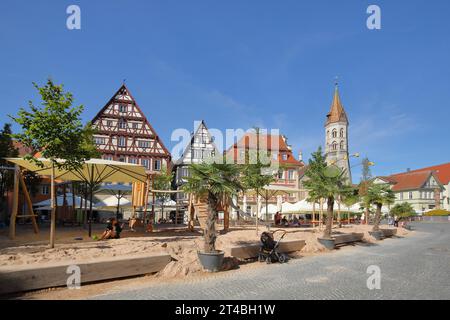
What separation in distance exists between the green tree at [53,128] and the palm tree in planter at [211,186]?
12.4 ft

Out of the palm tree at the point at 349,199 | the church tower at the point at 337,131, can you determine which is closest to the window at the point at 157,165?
the palm tree at the point at 349,199

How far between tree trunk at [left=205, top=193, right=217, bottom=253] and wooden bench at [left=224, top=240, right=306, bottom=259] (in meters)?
1.28

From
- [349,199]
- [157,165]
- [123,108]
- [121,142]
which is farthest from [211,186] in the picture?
[123,108]

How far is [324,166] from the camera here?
733 inches

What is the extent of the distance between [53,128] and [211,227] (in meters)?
5.59

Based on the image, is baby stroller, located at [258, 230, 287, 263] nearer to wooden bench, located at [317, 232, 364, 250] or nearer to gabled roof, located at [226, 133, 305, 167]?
wooden bench, located at [317, 232, 364, 250]

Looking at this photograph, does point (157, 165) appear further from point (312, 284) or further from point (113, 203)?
point (312, 284)

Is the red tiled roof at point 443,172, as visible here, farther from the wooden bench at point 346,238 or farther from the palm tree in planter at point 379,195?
the wooden bench at point 346,238

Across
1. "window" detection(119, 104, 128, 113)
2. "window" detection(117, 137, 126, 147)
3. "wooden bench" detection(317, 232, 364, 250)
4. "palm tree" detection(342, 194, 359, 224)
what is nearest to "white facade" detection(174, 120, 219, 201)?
"window" detection(117, 137, 126, 147)

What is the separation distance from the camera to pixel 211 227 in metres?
10.8

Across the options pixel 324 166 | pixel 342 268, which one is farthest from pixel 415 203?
pixel 342 268

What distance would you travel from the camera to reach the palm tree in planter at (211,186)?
34.9 feet

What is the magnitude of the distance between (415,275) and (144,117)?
40.1 meters
